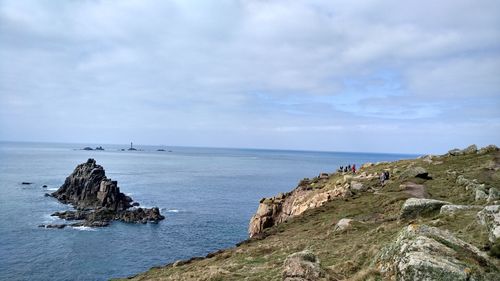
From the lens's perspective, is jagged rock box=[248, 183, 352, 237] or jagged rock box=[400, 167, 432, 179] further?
jagged rock box=[248, 183, 352, 237]

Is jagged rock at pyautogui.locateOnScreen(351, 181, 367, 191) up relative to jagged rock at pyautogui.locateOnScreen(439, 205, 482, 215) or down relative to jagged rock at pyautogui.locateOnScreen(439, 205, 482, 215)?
down

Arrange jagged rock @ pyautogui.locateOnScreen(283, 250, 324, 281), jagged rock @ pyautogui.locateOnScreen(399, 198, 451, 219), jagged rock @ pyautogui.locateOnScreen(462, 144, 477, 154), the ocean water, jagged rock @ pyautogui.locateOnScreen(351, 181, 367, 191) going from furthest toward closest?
jagged rock @ pyautogui.locateOnScreen(462, 144, 477, 154)
the ocean water
jagged rock @ pyautogui.locateOnScreen(351, 181, 367, 191)
jagged rock @ pyautogui.locateOnScreen(399, 198, 451, 219)
jagged rock @ pyautogui.locateOnScreen(283, 250, 324, 281)

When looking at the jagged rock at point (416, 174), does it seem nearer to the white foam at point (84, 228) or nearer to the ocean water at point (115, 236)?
the ocean water at point (115, 236)

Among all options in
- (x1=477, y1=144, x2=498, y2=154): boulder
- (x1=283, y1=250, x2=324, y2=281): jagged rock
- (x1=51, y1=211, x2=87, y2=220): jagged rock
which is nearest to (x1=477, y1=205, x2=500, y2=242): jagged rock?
(x1=283, y1=250, x2=324, y2=281): jagged rock

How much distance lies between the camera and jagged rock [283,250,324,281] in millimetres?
16531

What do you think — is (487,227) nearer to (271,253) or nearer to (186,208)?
(271,253)

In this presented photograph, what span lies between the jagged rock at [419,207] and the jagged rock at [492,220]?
8.25 metres

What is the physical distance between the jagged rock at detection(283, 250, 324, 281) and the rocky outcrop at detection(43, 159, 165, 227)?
80.1m

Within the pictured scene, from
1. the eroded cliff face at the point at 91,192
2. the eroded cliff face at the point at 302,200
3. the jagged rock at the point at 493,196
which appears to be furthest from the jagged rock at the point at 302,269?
the eroded cliff face at the point at 91,192

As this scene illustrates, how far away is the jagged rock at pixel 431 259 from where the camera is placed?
12.6m

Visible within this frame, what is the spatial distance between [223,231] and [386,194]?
147 feet

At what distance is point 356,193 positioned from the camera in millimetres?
50594

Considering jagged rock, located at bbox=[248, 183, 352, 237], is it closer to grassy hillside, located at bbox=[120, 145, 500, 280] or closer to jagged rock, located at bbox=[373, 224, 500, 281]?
grassy hillside, located at bbox=[120, 145, 500, 280]

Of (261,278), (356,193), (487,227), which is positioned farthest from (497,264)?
(356,193)
